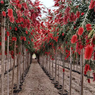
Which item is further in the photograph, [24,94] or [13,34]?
[24,94]

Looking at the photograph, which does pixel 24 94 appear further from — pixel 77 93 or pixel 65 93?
pixel 77 93

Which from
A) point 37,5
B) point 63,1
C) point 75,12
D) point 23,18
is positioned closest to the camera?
point 75,12

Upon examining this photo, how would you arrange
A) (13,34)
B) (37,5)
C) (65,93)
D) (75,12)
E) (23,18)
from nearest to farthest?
(75,12) → (23,18) → (37,5) → (13,34) → (65,93)

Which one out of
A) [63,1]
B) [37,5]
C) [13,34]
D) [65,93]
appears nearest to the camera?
[63,1]

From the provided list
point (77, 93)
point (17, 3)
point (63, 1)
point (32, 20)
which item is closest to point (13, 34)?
point (32, 20)

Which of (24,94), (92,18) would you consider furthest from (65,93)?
(92,18)

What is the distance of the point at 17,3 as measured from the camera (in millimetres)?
1964

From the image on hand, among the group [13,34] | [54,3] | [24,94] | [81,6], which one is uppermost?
[54,3]

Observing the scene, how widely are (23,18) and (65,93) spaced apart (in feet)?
11.3

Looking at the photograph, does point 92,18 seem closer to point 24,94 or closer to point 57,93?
point 57,93

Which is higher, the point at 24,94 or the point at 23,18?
the point at 23,18

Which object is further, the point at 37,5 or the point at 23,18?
the point at 37,5

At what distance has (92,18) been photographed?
6.70 ft

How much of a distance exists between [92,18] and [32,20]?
1272 millimetres
